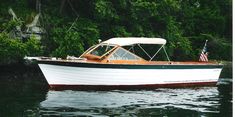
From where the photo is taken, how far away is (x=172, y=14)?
3991cm

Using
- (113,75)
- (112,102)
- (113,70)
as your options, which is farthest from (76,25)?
(112,102)

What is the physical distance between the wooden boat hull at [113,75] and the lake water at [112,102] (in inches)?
25.9

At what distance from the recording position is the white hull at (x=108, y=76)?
2316cm

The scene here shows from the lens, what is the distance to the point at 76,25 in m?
32.4

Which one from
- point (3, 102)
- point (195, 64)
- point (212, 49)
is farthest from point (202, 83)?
point (212, 49)

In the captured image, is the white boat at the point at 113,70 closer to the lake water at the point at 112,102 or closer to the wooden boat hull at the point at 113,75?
the wooden boat hull at the point at 113,75

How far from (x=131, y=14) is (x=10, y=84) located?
12.3 metres

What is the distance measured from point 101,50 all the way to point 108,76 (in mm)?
1695

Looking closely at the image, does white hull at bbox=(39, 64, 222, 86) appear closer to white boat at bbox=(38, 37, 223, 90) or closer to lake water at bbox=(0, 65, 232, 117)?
white boat at bbox=(38, 37, 223, 90)

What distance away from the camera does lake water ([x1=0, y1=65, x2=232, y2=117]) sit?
17.2 m

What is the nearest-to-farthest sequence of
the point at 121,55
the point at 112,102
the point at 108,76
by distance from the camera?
the point at 112,102
the point at 108,76
the point at 121,55

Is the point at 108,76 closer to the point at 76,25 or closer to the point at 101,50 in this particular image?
the point at 101,50

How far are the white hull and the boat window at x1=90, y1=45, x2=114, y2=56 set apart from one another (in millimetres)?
1408

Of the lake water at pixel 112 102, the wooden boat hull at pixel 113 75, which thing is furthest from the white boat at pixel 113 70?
the lake water at pixel 112 102
